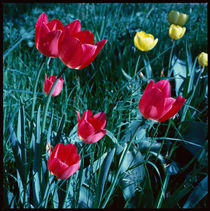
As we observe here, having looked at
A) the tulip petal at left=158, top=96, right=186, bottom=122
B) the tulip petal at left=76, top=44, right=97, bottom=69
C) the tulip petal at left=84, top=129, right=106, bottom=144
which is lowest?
the tulip petal at left=84, top=129, right=106, bottom=144

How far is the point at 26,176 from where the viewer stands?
0.64 meters

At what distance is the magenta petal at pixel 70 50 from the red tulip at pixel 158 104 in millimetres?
158

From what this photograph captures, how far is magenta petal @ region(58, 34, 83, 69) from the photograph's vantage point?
1.66 feet

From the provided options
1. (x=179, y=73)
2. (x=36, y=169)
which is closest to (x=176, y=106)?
(x=36, y=169)

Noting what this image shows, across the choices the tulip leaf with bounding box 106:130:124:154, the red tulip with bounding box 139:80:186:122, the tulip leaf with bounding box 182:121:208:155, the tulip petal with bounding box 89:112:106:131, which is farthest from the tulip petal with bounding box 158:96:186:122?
the tulip leaf with bounding box 182:121:208:155

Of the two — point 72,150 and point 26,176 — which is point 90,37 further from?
point 26,176

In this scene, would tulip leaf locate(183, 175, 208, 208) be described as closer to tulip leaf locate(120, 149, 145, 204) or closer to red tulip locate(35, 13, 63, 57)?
tulip leaf locate(120, 149, 145, 204)

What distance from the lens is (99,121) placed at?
56 cm

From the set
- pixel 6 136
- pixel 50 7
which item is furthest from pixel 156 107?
pixel 50 7

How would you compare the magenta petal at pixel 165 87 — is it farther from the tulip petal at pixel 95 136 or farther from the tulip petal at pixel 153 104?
the tulip petal at pixel 95 136

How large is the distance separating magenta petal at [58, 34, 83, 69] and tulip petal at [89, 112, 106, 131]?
0.40 ft

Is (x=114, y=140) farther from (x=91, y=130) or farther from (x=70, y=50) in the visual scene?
(x=70, y=50)

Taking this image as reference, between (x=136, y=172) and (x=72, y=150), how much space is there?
0.30 meters

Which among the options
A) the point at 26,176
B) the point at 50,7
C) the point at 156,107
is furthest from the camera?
the point at 50,7
